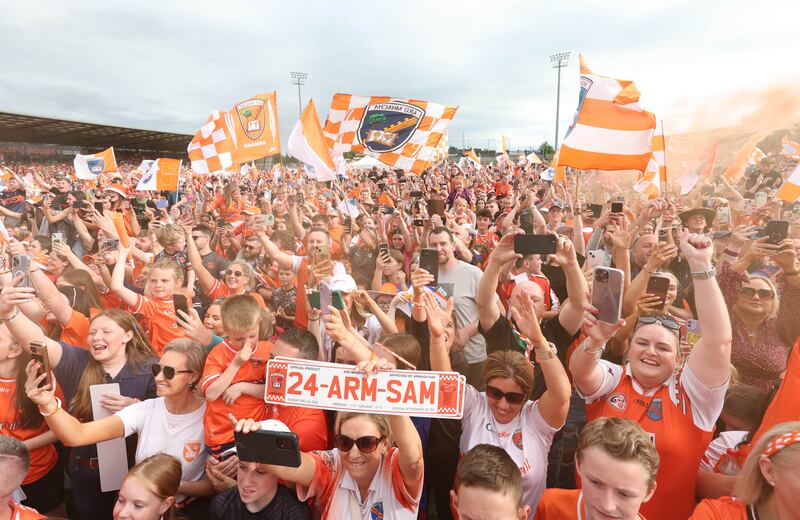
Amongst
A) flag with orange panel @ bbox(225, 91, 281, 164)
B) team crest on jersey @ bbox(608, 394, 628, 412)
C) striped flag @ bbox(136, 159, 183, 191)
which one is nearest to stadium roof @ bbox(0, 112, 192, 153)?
striped flag @ bbox(136, 159, 183, 191)

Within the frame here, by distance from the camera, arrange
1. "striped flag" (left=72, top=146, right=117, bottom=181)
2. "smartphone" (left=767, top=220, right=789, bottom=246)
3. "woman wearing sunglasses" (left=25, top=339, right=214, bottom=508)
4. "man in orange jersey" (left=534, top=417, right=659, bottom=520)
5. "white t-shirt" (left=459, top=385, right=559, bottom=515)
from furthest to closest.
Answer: "striped flag" (left=72, top=146, right=117, bottom=181)
"smartphone" (left=767, top=220, right=789, bottom=246)
"woman wearing sunglasses" (left=25, top=339, right=214, bottom=508)
"white t-shirt" (left=459, top=385, right=559, bottom=515)
"man in orange jersey" (left=534, top=417, right=659, bottom=520)

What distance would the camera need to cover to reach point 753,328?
3227 mm

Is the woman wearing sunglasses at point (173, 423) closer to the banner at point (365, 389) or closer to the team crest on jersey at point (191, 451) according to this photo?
the team crest on jersey at point (191, 451)

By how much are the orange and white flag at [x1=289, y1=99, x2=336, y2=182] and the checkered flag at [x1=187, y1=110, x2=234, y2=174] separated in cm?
163

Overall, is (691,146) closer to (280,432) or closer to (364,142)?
(364,142)

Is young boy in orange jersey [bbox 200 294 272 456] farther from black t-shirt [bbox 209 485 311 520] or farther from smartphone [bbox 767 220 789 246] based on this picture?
smartphone [bbox 767 220 789 246]

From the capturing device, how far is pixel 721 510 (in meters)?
1.60

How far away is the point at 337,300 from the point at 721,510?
1.66m

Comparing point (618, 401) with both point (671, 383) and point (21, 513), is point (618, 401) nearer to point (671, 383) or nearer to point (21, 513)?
point (671, 383)

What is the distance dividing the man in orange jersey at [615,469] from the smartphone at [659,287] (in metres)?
1.27

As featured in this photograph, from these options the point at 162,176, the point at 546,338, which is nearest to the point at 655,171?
the point at 546,338

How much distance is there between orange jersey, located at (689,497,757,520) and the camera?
1.58 metres

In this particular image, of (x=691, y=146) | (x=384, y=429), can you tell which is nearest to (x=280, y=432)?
(x=384, y=429)

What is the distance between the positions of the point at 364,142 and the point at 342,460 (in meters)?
7.04
